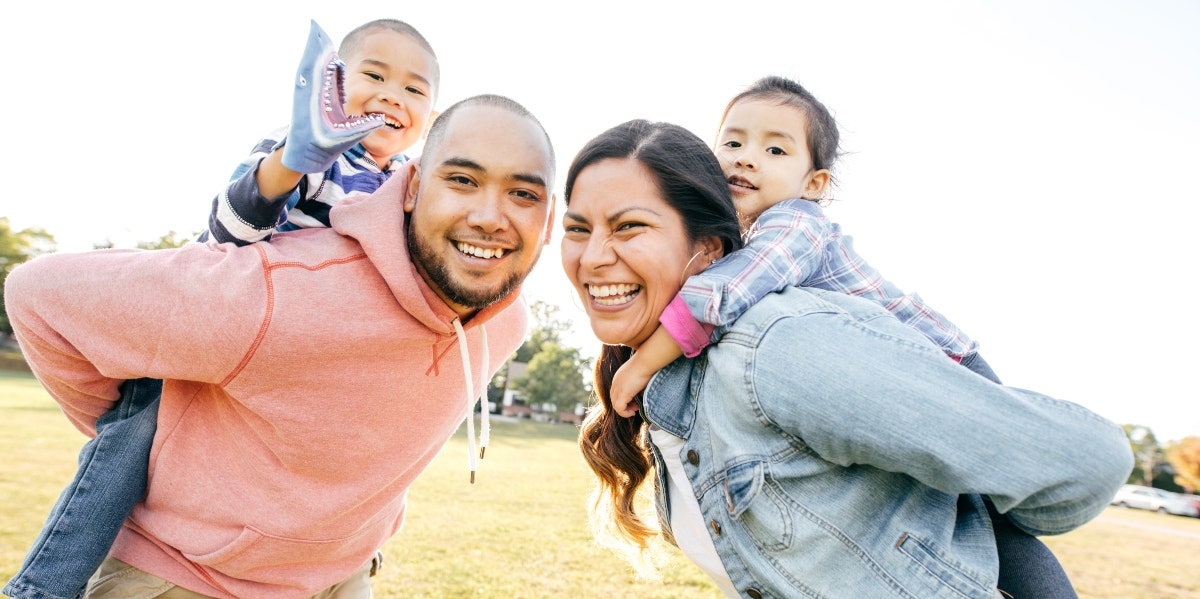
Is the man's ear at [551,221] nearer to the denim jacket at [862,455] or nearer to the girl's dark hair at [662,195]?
the girl's dark hair at [662,195]

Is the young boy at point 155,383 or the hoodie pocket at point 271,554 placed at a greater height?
the young boy at point 155,383

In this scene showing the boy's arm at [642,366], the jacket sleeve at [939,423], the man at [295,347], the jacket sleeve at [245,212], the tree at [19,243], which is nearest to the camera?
the jacket sleeve at [939,423]

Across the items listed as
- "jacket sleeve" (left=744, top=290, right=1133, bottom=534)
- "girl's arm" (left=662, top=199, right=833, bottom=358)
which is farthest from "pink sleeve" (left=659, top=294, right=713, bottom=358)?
"jacket sleeve" (left=744, top=290, right=1133, bottom=534)

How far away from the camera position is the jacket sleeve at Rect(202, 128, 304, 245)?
242 centimetres

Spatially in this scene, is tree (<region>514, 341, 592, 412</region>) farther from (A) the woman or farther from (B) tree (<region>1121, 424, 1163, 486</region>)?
(A) the woman

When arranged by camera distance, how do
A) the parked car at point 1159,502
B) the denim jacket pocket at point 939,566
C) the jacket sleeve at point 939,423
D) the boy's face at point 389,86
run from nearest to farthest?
the jacket sleeve at point 939,423 → the denim jacket pocket at point 939,566 → the boy's face at point 389,86 → the parked car at point 1159,502

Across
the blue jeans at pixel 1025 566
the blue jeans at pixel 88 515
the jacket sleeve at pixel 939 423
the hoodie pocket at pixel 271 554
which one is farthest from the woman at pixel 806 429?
the blue jeans at pixel 88 515

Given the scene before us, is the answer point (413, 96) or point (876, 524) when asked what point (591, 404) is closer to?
point (876, 524)

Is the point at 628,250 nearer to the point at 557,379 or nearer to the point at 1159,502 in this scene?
the point at 1159,502

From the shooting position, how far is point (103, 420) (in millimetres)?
2605

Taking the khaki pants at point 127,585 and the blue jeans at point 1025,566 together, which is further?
the khaki pants at point 127,585

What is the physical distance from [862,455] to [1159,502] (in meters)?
44.4

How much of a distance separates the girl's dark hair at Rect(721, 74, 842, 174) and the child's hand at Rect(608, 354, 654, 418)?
1.42 metres

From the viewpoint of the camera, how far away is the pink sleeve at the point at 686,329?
1995mm
